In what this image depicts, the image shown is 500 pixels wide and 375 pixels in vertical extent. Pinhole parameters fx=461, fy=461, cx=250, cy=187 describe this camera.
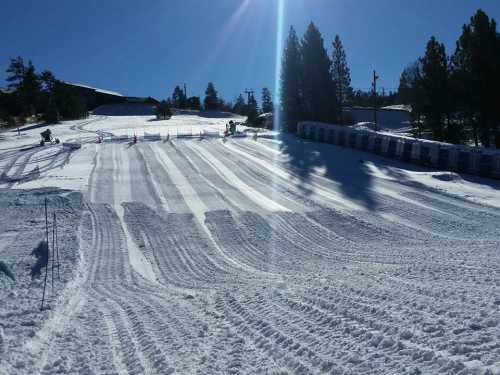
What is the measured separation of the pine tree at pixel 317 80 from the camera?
48.9 meters

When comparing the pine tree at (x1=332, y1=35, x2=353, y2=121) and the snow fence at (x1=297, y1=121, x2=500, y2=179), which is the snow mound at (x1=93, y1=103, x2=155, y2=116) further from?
the snow fence at (x1=297, y1=121, x2=500, y2=179)

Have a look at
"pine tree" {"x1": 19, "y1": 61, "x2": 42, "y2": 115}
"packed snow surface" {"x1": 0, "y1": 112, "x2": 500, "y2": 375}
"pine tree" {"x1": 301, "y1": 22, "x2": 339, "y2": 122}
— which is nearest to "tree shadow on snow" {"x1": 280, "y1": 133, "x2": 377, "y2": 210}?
"packed snow surface" {"x1": 0, "y1": 112, "x2": 500, "y2": 375}

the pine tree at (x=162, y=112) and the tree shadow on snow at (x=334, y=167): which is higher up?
the pine tree at (x=162, y=112)

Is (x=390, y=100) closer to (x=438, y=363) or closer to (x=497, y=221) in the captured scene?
(x=497, y=221)

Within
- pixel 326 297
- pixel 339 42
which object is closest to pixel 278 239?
pixel 326 297

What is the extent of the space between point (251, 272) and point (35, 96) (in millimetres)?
80075

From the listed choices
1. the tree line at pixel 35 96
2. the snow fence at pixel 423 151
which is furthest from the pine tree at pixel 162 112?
the snow fence at pixel 423 151

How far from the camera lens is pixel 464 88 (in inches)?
1396

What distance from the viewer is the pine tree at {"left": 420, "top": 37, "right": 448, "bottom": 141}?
1506 inches

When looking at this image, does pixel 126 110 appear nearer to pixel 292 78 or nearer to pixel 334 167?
pixel 292 78

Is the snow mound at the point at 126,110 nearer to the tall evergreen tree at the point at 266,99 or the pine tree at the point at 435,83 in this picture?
the tall evergreen tree at the point at 266,99

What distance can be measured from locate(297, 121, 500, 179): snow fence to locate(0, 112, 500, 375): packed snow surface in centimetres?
112

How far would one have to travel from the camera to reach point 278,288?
892 cm

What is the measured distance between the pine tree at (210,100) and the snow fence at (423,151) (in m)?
76.6
